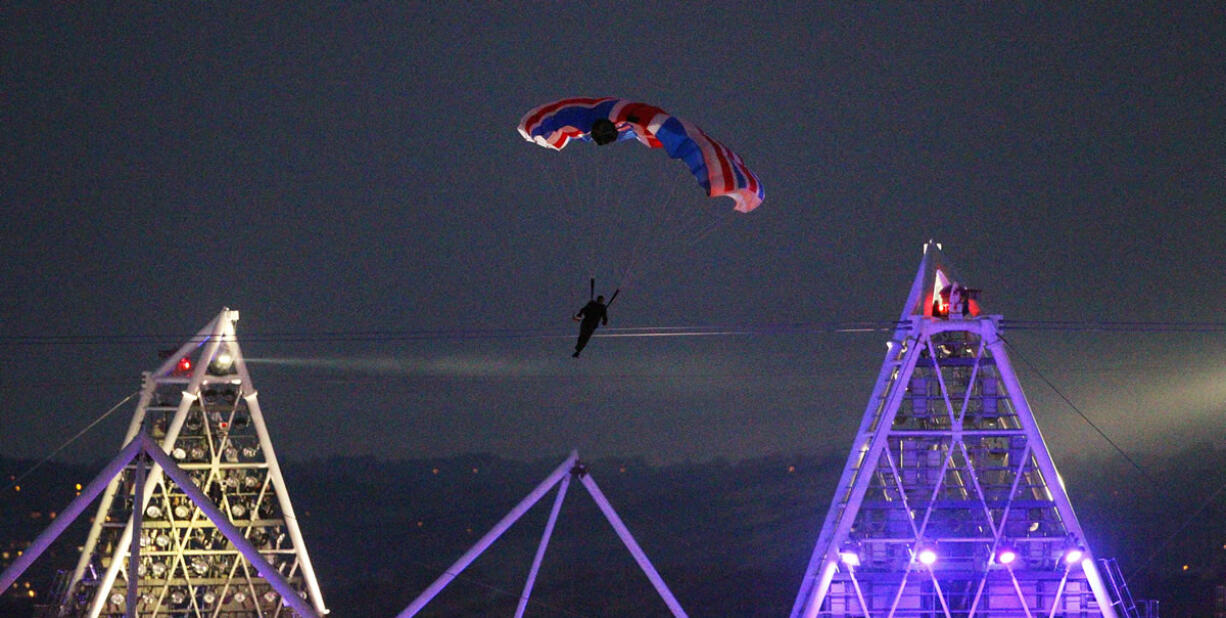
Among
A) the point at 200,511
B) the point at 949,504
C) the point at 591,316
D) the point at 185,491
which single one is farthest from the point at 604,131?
the point at 200,511

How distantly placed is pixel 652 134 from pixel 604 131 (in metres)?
1.28

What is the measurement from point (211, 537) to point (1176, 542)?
52.9 meters

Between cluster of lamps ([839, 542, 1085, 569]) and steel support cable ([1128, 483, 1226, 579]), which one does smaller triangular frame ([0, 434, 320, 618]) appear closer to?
cluster of lamps ([839, 542, 1085, 569])

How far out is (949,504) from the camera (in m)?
58.8

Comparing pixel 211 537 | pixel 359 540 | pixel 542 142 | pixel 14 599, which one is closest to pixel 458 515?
pixel 359 540

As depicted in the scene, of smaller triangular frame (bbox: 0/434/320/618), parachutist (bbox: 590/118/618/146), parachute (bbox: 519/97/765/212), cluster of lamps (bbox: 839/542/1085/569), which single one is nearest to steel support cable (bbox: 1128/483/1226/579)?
cluster of lamps (bbox: 839/542/1085/569)

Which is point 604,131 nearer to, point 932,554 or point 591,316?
point 591,316

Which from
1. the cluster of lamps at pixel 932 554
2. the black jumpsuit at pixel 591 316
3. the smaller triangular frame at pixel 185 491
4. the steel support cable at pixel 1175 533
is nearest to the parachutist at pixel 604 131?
the black jumpsuit at pixel 591 316

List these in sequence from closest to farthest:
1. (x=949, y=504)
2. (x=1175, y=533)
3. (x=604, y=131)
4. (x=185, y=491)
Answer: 1. (x=185, y=491)
2. (x=604, y=131)
3. (x=949, y=504)
4. (x=1175, y=533)

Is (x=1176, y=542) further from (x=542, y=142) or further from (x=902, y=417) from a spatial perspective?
(x=542, y=142)

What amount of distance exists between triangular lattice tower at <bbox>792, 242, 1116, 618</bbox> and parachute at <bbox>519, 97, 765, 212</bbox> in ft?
46.7

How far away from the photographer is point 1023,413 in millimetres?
58875

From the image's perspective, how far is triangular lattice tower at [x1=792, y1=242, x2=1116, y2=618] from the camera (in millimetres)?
58250

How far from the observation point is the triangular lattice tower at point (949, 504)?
5825 cm
